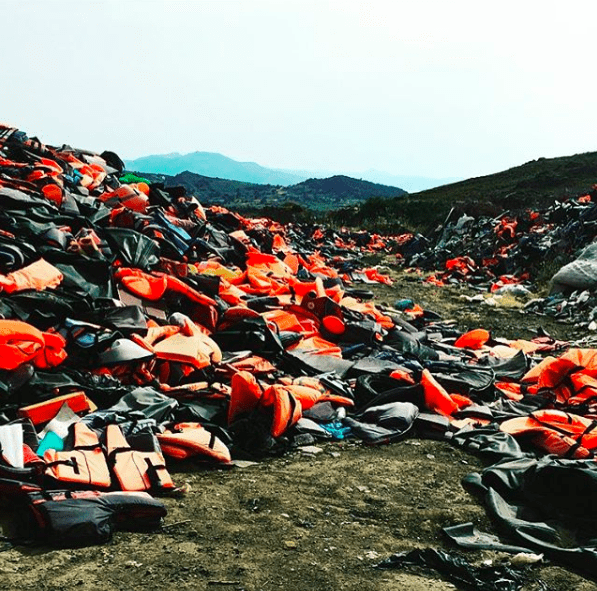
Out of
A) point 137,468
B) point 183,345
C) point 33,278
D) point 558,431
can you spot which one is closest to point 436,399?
point 558,431

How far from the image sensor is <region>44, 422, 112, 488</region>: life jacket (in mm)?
2982

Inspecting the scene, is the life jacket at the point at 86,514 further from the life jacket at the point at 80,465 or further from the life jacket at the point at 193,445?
the life jacket at the point at 193,445

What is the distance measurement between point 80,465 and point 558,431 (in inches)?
127

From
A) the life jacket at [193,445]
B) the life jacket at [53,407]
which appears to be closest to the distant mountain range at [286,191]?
the life jacket at [53,407]

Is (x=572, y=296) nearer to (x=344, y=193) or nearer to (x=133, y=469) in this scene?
(x=133, y=469)

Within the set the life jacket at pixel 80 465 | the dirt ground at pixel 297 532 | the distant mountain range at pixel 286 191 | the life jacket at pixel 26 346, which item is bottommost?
the dirt ground at pixel 297 532

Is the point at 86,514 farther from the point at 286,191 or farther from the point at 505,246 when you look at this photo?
the point at 286,191

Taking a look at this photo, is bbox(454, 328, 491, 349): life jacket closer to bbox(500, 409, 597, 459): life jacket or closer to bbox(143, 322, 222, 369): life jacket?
bbox(500, 409, 597, 459): life jacket

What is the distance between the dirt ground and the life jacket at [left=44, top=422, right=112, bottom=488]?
362 millimetres

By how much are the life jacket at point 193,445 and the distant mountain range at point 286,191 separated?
1794 inches

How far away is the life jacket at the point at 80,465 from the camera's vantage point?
298 cm

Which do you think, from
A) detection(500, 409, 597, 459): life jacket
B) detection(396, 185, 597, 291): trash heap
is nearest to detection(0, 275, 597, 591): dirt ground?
detection(500, 409, 597, 459): life jacket

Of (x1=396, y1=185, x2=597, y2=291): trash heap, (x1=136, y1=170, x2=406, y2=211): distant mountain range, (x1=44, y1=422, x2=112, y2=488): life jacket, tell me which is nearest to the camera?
(x1=44, y1=422, x2=112, y2=488): life jacket

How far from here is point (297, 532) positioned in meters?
2.97
